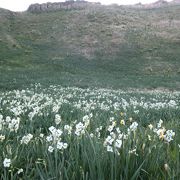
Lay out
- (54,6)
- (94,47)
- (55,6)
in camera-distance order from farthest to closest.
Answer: (55,6) < (54,6) < (94,47)

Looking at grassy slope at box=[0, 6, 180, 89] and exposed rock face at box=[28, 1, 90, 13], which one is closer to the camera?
grassy slope at box=[0, 6, 180, 89]

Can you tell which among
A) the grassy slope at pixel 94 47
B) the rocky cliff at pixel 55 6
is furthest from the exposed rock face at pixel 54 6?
the grassy slope at pixel 94 47

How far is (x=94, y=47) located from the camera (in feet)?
152

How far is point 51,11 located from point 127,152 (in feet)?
221

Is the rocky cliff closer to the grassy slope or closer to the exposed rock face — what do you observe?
the exposed rock face

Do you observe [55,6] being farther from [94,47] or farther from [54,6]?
[94,47]

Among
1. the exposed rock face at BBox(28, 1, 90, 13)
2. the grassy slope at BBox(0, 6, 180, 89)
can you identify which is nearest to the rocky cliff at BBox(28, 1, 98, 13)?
the exposed rock face at BBox(28, 1, 90, 13)

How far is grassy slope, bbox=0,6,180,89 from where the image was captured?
108 ft

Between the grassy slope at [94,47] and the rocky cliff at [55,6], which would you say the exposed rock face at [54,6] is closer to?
the rocky cliff at [55,6]

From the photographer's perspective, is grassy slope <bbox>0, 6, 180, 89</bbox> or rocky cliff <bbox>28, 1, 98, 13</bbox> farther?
rocky cliff <bbox>28, 1, 98, 13</bbox>

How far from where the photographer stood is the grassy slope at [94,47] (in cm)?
3297

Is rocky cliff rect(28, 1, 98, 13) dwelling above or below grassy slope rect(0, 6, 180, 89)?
above

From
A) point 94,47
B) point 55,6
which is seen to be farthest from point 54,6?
point 94,47

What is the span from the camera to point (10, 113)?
6.92 metres
